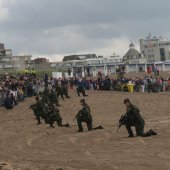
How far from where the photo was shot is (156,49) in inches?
6821

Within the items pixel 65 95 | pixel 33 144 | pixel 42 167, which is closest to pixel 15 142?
pixel 33 144

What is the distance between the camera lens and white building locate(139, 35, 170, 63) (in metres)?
172

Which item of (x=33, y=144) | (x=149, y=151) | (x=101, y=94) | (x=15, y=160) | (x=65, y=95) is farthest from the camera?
(x=101, y=94)

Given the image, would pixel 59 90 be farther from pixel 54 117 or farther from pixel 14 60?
pixel 14 60

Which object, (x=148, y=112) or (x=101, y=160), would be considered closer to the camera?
(x=101, y=160)

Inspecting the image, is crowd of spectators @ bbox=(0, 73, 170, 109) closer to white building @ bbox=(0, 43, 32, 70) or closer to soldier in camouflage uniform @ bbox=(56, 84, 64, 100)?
soldier in camouflage uniform @ bbox=(56, 84, 64, 100)

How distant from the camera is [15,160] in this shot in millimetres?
12281

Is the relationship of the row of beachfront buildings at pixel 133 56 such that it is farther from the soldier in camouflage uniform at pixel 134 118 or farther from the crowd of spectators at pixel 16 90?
the soldier in camouflage uniform at pixel 134 118

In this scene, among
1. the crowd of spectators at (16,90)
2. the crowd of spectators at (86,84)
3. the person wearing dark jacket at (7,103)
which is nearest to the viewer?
the person wearing dark jacket at (7,103)

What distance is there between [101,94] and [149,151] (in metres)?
25.5

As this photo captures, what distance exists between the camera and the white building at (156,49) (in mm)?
172000

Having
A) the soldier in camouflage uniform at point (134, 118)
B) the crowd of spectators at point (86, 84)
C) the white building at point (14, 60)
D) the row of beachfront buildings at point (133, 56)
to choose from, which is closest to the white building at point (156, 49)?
the row of beachfront buildings at point (133, 56)

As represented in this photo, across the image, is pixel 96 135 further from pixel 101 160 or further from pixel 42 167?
pixel 42 167

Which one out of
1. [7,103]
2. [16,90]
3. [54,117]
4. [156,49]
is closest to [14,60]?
[156,49]
